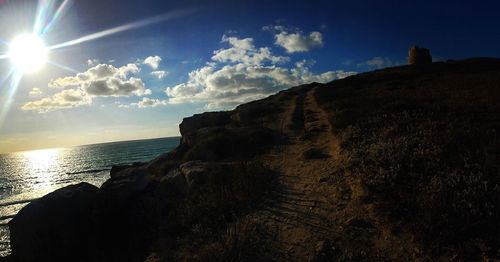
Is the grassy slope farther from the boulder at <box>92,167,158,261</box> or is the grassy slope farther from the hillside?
the boulder at <box>92,167,158,261</box>

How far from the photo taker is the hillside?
21.9ft

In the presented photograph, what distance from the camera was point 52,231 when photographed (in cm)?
1323

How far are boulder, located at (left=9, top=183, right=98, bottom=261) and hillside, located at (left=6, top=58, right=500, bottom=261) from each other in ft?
0.15

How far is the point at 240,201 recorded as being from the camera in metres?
9.95

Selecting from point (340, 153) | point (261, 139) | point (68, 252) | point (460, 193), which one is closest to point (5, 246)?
point (68, 252)

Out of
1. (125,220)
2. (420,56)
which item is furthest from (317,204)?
(420,56)

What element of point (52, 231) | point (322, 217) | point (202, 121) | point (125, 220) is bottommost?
point (125, 220)

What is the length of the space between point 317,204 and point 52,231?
11408mm

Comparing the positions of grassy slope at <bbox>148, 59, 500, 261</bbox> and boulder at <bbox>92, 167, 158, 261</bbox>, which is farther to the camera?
boulder at <bbox>92, 167, 158, 261</bbox>

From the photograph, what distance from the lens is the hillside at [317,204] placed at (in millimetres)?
6688

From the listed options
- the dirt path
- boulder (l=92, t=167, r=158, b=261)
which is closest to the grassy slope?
the dirt path

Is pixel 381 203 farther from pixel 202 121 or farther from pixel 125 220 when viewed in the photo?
pixel 202 121

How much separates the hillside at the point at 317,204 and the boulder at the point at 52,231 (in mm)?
47

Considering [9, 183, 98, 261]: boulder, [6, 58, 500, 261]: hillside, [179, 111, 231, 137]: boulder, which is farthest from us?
[179, 111, 231, 137]: boulder
